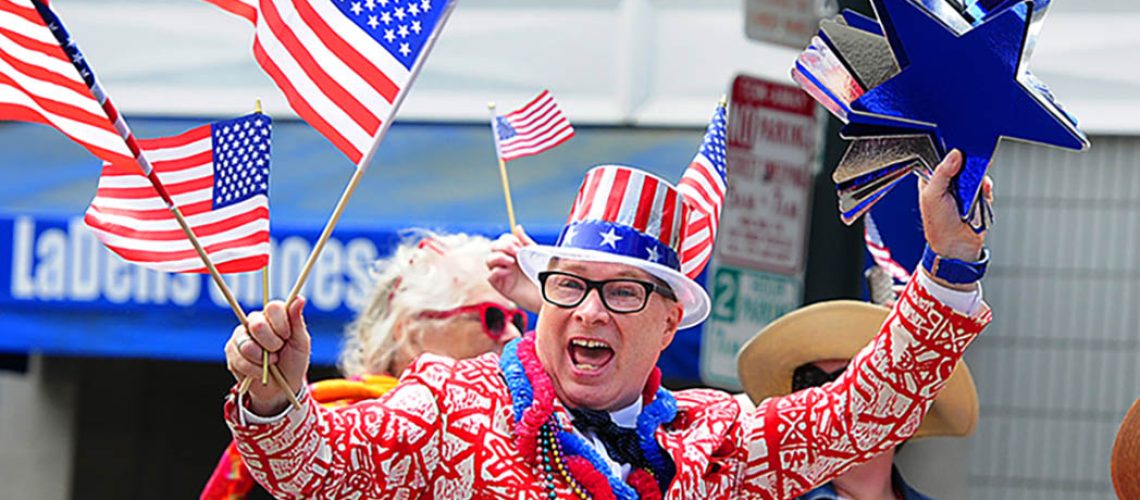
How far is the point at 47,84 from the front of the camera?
9.63 feet

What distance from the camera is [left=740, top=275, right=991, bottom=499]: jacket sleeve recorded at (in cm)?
299

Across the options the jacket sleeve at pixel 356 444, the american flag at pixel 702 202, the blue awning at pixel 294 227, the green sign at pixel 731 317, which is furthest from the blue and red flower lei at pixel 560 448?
the blue awning at pixel 294 227

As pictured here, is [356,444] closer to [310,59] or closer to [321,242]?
[321,242]

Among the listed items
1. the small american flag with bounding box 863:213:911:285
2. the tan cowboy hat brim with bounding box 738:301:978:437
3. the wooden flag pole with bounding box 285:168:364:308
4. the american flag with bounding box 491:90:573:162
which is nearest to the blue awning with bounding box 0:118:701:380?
the american flag with bounding box 491:90:573:162

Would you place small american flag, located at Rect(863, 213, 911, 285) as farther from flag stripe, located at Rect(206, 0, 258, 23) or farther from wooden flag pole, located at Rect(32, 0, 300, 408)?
wooden flag pole, located at Rect(32, 0, 300, 408)

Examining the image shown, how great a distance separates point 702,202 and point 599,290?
0.43m

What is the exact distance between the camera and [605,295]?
318cm

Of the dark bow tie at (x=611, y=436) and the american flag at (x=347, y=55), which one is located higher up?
the american flag at (x=347, y=55)

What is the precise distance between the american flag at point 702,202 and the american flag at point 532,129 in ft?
3.57

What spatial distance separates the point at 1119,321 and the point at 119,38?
4.59 metres

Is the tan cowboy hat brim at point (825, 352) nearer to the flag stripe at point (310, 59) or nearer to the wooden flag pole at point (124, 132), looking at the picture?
the flag stripe at point (310, 59)

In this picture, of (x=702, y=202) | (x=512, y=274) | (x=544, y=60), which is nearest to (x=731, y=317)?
(x=512, y=274)

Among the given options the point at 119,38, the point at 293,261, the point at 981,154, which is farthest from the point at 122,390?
the point at 981,154

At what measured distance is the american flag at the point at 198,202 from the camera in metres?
2.93
